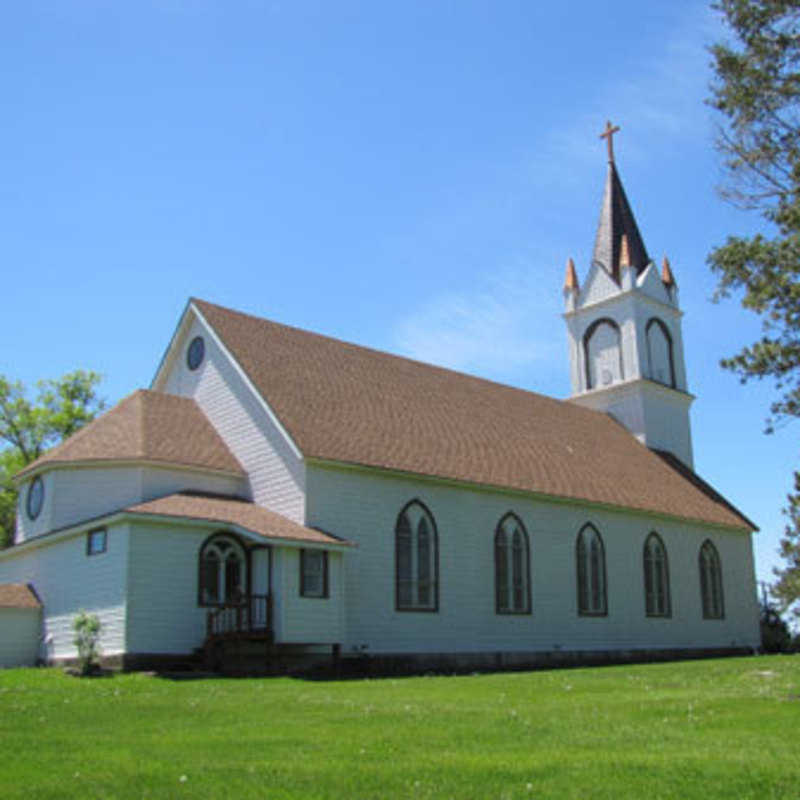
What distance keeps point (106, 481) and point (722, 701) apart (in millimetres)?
17270

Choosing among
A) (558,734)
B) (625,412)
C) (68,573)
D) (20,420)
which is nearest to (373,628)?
(68,573)

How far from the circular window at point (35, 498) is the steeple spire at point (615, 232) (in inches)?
1055

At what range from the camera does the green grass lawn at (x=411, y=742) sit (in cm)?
810

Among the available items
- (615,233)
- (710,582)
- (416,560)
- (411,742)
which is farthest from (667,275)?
(411,742)

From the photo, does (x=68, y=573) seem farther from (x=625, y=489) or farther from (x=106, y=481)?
(x=625, y=489)

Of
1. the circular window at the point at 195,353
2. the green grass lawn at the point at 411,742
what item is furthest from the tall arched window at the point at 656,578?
the green grass lawn at the point at 411,742

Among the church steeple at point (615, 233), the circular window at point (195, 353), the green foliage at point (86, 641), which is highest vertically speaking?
the church steeple at point (615, 233)

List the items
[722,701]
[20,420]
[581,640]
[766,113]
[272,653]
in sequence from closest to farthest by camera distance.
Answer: [722,701]
[766,113]
[272,653]
[581,640]
[20,420]

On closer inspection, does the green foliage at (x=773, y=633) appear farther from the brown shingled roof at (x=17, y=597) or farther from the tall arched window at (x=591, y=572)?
the brown shingled roof at (x=17, y=597)

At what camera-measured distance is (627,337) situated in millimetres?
43469

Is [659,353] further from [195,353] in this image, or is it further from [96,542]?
[96,542]

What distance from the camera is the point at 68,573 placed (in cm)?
2533

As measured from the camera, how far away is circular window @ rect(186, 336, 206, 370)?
98.1ft

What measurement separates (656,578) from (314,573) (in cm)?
1603
